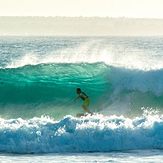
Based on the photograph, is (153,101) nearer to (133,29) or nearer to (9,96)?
(9,96)

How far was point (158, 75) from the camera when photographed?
82.0 feet

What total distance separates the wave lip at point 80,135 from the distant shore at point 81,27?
143252 mm

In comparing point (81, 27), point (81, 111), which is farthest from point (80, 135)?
point (81, 27)

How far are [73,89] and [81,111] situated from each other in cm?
276

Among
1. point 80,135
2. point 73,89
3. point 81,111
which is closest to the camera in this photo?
point 80,135

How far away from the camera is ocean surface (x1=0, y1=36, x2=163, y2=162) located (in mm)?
17750

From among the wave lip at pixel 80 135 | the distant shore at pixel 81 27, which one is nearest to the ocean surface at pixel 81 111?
the wave lip at pixel 80 135

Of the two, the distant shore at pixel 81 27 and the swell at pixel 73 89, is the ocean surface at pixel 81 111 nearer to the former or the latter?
the swell at pixel 73 89

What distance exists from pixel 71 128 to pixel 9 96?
22.9 ft

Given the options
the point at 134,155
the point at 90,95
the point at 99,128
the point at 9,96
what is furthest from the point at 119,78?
the point at 134,155

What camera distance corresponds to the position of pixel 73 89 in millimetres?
25516

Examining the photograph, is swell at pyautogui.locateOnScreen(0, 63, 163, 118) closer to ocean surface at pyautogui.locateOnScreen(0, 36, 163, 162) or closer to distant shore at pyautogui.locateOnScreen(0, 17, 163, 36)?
ocean surface at pyautogui.locateOnScreen(0, 36, 163, 162)

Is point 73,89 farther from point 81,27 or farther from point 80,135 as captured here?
point 81,27

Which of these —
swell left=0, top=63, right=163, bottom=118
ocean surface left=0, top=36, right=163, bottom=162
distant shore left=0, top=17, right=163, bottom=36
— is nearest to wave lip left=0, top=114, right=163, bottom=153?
ocean surface left=0, top=36, right=163, bottom=162
